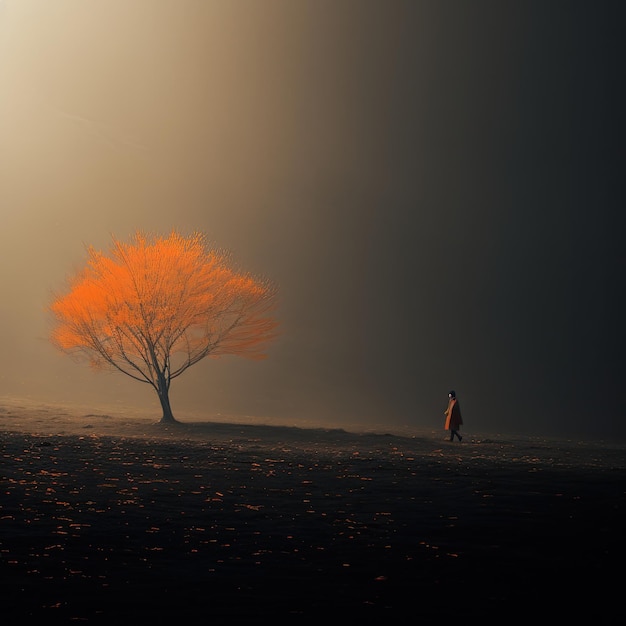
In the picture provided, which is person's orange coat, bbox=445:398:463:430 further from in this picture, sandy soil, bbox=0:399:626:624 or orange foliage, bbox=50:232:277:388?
orange foliage, bbox=50:232:277:388

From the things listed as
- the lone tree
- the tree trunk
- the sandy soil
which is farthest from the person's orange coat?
the tree trunk

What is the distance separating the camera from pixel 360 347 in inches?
5059

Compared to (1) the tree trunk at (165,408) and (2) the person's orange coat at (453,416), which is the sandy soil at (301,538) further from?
(1) the tree trunk at (165,408)

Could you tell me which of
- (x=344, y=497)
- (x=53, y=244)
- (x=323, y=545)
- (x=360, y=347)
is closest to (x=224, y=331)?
(x=344, y=497)

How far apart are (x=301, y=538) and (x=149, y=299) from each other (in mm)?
30587

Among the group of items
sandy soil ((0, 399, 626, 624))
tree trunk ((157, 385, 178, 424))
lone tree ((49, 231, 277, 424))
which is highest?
lone tree ((49, 231, 277, 424))

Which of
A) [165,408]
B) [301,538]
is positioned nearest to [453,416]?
[165,408]

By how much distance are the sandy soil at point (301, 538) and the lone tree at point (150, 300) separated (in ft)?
52.3

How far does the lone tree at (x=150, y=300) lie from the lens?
43656 millimetres

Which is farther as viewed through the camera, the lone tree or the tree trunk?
the tree trunk

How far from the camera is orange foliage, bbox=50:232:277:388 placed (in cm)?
4366

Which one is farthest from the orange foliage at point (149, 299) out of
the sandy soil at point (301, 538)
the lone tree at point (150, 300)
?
the sandy soil at point (301, 538)

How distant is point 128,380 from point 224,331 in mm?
69280

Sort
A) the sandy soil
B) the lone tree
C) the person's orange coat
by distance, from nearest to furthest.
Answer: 1. the sandy soil
2. the person's orange coat
3. the lone tree
